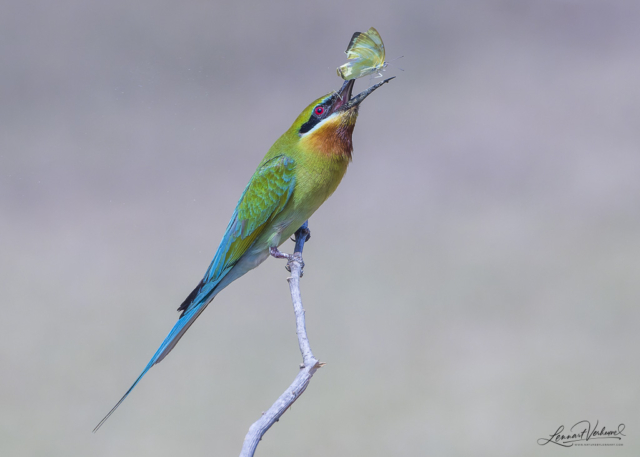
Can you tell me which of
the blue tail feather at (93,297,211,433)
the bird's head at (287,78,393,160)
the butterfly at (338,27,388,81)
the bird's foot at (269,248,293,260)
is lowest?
the blue tail feather at (93,297,211,433)

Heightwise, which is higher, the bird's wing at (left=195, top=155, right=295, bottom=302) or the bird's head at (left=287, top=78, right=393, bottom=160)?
the bird's head at (left=287, top=78, right=393, bottom=160)

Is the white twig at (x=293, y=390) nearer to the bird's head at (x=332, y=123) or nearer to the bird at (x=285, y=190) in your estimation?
the bird at (x=285, y=190)

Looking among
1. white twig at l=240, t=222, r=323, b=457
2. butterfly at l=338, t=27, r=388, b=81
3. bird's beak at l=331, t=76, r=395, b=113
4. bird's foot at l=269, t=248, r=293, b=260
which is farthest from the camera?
bird's foot at l=269, t=248, r=293, b=260

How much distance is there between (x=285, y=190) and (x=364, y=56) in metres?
0.35

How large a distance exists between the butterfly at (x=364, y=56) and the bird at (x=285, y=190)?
0.13 m

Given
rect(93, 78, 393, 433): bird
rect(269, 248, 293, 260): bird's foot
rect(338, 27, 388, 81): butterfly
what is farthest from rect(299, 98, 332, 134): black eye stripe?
rect(269, 248, 293, 260): bird's foot

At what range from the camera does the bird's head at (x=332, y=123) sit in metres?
1.20

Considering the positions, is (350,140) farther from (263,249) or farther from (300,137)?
(263,249)

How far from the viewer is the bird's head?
3.93ft

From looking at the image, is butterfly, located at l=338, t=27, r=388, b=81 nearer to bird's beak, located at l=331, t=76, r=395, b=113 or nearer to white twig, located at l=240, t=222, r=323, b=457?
bird's beak, located at l=331, t=76, r=395, b=113

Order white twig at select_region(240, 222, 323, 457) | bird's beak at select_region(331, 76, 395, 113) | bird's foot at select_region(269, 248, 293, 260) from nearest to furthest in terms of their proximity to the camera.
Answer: white twig at select_region(240, 222, 323, 457)
bird's beak at select_region(331, 76, 395, 113)
bird's foot at select_region(269, 248, 293, 260)

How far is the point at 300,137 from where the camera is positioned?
1.29 m

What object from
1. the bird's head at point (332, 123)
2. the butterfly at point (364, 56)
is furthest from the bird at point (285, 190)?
the butterfly at point (364, 56)

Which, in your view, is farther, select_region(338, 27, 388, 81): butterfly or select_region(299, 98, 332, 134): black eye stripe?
select_region(299, 98, 332, 134): black eye stripe
